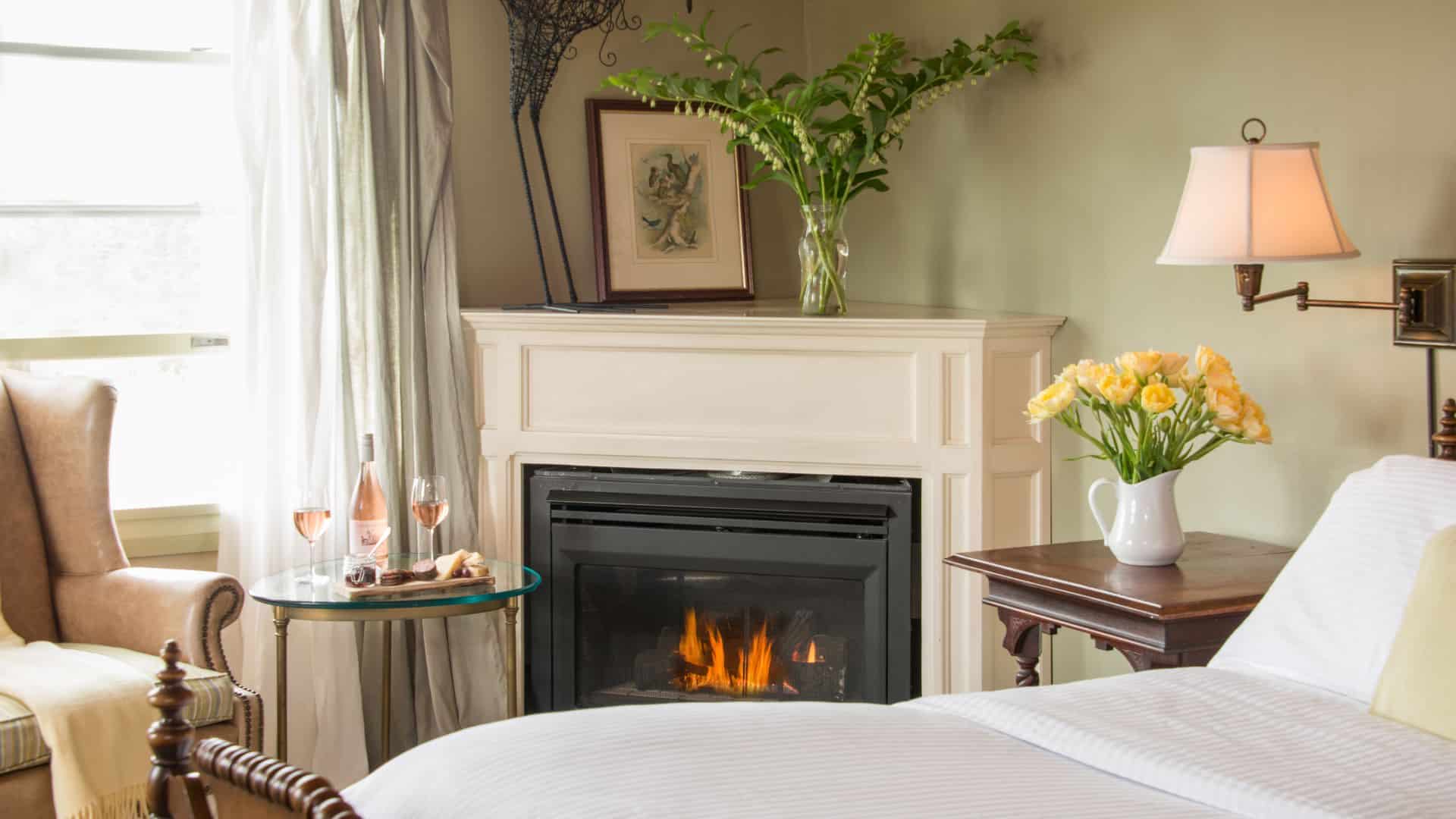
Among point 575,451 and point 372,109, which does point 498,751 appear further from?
point 372,109

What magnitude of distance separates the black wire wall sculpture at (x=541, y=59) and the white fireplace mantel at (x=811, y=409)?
0.21 m

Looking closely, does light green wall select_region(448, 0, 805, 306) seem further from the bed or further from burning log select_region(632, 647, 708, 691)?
the bed

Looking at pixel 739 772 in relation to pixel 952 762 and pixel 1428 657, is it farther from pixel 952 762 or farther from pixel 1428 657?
pixel 1428 657

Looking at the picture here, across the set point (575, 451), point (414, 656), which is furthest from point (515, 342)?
point (414, 656)

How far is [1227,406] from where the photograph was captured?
2.47 metres

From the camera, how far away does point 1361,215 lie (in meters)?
2.51

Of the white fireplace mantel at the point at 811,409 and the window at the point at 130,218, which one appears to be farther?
the window at the point at 130,218

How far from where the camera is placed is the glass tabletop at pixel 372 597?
3131 millimetres

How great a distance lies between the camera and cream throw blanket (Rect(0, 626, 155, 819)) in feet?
8.80

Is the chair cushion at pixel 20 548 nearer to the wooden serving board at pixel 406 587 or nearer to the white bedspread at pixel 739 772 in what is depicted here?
the wooden serving board at pixel 406 587

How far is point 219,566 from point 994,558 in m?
2.03

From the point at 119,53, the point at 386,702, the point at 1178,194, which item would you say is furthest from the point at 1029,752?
the point at 119,53

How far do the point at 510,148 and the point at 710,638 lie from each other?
1.43 meters

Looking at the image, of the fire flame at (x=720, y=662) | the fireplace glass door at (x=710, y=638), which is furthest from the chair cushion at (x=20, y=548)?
the fire flame at (x=720, y=662)
